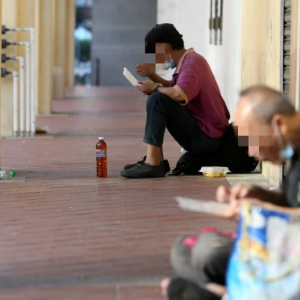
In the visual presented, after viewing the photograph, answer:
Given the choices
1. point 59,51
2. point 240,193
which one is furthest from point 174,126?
point 59,51

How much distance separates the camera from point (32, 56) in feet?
37.2

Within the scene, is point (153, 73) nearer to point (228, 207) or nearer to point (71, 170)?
point (71, 170)

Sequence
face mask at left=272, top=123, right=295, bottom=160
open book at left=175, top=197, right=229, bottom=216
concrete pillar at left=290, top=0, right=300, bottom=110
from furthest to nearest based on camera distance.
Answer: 1. concrete pillar at left=290, top=0, right=300, bottom=110
2. open book at left=175, top=197, right=229, bottom=216
3. face mask at left=272, top=123, right=295, bottom=160

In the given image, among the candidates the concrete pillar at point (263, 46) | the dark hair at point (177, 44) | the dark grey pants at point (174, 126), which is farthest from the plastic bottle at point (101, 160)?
the concrete pillar at point (263, 46)

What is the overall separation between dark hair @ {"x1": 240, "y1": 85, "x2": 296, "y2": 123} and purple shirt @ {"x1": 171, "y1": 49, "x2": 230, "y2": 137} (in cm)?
409

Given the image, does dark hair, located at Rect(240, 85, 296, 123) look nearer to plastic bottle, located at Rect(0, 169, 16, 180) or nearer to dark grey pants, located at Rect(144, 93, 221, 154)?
dark grey pants, located at Rect(144, 93, 221, 154)

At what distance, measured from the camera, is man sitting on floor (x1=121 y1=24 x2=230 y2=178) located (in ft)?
24.2

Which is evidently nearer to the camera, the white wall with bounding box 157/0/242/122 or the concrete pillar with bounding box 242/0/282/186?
the concrete pillar with bounding box 242/0/282/186

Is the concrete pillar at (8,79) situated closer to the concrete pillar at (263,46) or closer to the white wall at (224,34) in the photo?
the white wall at (224,34)

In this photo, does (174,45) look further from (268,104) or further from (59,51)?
(59,51)

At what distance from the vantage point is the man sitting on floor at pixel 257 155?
3172 millimetres

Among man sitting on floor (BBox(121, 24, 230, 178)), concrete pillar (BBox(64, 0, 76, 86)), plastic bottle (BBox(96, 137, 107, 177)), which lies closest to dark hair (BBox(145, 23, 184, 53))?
man sitting on floor (BBox(121, 24, 230, 178))

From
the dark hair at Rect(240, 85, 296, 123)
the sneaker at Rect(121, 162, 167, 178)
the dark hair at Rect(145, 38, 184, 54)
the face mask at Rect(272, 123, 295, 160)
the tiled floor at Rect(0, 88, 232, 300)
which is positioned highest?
the dark hair at Rect(145, 38, 184, 54)

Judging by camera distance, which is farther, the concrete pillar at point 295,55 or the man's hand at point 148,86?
the man's hand at point 148,86
